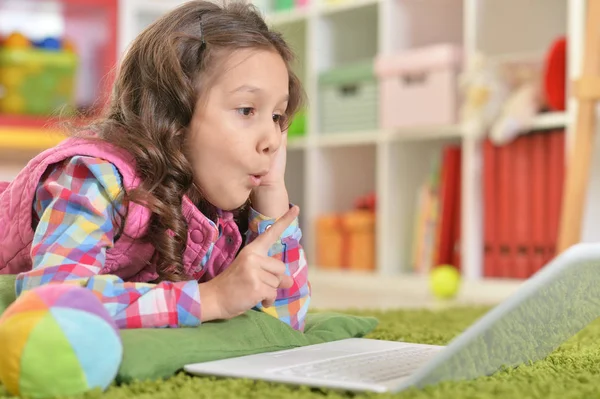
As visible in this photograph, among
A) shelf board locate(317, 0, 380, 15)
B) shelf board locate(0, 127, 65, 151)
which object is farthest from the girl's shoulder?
shelf board locate(0, 127, 65, 151)

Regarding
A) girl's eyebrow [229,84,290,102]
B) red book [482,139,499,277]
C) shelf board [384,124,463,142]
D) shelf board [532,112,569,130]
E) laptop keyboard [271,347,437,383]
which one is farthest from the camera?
Result: shelf board [384,124,463,142]

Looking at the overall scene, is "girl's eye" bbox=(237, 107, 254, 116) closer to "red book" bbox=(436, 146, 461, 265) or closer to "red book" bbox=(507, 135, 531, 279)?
"red book" bbox=(507, 135, 531, 279)

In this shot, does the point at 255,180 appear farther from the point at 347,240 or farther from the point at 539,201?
the point at 347,240

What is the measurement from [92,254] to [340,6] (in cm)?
226

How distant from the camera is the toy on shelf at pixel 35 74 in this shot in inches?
127

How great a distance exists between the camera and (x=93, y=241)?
0.91m

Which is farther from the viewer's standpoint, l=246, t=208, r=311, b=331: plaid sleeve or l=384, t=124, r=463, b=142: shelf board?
l=384, t=124, r=463, b=142: shelf board

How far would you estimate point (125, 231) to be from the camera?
3.18 feet

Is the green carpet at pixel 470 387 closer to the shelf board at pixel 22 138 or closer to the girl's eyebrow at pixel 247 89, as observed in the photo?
the girl's eyebrow at pixel 247 89

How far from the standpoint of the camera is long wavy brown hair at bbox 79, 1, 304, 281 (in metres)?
1.00

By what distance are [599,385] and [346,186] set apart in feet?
7.89

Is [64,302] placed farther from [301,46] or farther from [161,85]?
[301,46]

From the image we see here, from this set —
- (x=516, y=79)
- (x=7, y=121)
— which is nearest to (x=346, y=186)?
(x=516, y=79)

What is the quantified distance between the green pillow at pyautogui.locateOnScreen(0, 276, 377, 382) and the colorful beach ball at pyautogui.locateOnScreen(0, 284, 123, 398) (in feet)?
0.17
